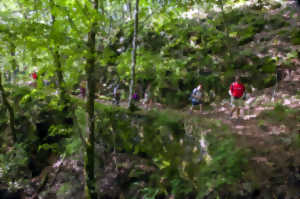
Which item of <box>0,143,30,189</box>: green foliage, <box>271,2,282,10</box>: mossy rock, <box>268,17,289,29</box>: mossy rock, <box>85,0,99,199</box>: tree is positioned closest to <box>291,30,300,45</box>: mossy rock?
Answer: <box>268,17,289,29</box>: mossy rock

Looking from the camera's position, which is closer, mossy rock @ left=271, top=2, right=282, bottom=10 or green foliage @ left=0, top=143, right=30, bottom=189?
green foliage @ left=0, top=143, right=30, bottom=189

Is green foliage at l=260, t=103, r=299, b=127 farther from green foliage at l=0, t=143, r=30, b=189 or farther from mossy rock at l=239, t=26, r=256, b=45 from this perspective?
green foliage at l=0, t=143, r=30, b=189

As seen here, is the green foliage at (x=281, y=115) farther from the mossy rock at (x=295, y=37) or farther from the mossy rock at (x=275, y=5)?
the mossy rock at (x=275, y=5)

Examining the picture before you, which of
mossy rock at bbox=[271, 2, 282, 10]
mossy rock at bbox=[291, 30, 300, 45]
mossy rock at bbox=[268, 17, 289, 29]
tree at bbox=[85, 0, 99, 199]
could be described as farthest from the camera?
mossy rock at bbox=[271, 2, 282, 10]

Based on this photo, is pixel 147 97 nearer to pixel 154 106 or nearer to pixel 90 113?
pixel 154 106

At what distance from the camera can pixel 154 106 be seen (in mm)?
14188

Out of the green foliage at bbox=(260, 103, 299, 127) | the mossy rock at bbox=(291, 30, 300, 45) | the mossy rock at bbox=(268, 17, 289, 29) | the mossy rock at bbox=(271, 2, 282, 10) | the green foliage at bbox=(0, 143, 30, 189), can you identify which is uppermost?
the mossy rock at bbox=(271, 2, 282, 10)

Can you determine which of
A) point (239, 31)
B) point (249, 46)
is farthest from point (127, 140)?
point (239, 31)

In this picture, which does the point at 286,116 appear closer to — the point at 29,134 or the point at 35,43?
the point at 35,43

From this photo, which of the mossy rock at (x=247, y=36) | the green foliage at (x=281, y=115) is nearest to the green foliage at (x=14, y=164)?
the green foliage at (x=281, y=115)

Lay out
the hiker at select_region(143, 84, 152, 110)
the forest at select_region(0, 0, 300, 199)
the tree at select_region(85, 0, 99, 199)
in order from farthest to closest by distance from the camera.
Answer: the hiker at select_region(143, 84, 152, 110) < the tree at select_region(85, 0, 99, 199) < the forest at select_region(0, 0, 300, 199)

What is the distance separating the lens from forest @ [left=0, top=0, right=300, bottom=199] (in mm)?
5219

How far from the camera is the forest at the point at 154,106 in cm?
522

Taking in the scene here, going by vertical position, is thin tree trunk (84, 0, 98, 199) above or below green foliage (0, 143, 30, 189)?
above
